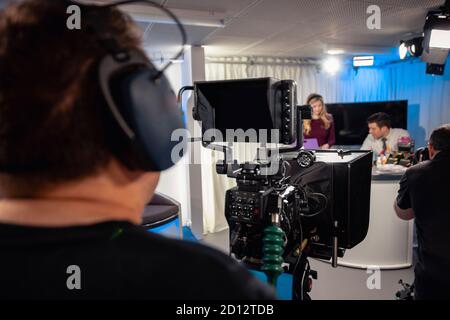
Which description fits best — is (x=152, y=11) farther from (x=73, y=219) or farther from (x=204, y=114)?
(x=73, y=219)

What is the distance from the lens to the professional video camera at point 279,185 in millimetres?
996

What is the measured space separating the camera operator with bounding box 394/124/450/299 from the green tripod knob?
107 cm

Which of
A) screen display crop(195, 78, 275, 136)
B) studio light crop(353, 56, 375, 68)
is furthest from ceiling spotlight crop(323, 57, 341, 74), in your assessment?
screen display crop(195, 78, 275, 136)

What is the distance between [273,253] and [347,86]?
521 centimetres

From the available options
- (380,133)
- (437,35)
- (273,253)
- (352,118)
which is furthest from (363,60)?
(273,253)

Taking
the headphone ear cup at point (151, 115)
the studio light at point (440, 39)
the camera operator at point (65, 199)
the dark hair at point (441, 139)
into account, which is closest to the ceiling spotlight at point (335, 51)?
the studio light at point (440, 39)

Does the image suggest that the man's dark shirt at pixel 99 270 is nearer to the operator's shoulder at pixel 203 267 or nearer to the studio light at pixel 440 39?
the operator's shoulder at pixel 203 267

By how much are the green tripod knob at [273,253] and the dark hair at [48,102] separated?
0.59 metres

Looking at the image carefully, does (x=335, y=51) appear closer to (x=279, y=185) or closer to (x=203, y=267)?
(x=279, y=185)

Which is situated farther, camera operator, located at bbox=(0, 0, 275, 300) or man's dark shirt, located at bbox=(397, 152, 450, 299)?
man's dark shirt, located at bbox=(397, 152, 450, 299)

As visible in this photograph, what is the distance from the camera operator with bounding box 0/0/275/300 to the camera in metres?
0.37

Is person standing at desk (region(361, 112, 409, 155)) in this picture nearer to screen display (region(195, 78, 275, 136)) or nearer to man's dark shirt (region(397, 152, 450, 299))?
man's dark shirt (region(397, 152, 450, 299))

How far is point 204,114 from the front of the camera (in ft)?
3.63
